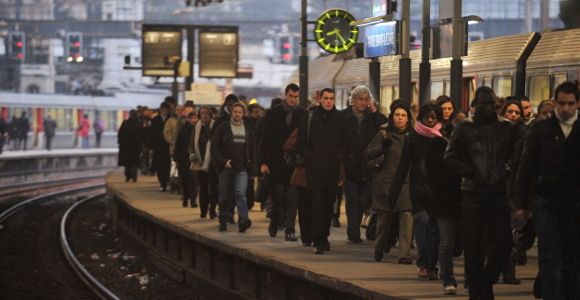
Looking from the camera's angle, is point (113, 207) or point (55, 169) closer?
point (113, 207)

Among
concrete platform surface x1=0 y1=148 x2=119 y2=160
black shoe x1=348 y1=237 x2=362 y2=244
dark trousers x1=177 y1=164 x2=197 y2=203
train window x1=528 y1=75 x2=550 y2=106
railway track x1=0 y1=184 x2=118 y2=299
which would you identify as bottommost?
railway track x1=0 y1=184 x2=118 y2=299

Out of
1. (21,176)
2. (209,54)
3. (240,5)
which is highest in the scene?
(240,5)

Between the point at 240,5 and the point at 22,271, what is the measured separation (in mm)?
107815

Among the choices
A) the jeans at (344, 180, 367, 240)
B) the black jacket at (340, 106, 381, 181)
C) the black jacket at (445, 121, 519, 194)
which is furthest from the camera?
the jeans at (344, 180, 367, 240)

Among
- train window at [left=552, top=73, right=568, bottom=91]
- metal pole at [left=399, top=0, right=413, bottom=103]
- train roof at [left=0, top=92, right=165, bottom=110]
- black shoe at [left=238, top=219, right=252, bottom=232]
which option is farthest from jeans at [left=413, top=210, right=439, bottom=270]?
train roof at [left=0, top=92, right=165, bottom=110]

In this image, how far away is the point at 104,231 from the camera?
2770 centimetres

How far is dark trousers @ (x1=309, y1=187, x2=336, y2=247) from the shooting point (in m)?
14.8

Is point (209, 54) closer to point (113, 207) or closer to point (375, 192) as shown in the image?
point (113, 207)

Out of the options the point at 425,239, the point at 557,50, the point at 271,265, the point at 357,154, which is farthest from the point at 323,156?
the point at 557,50

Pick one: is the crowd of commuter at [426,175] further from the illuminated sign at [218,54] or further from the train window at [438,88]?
the illuminated sign at [218,54]

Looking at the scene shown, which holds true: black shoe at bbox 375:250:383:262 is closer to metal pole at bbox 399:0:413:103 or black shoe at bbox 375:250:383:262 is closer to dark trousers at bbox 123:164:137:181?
metal pole at bbox 399:0:413:103

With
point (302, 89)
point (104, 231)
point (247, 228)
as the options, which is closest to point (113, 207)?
point (104, 231)

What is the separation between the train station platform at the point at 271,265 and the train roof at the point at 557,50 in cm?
443

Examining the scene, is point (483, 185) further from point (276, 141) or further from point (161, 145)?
point (161, 145)
